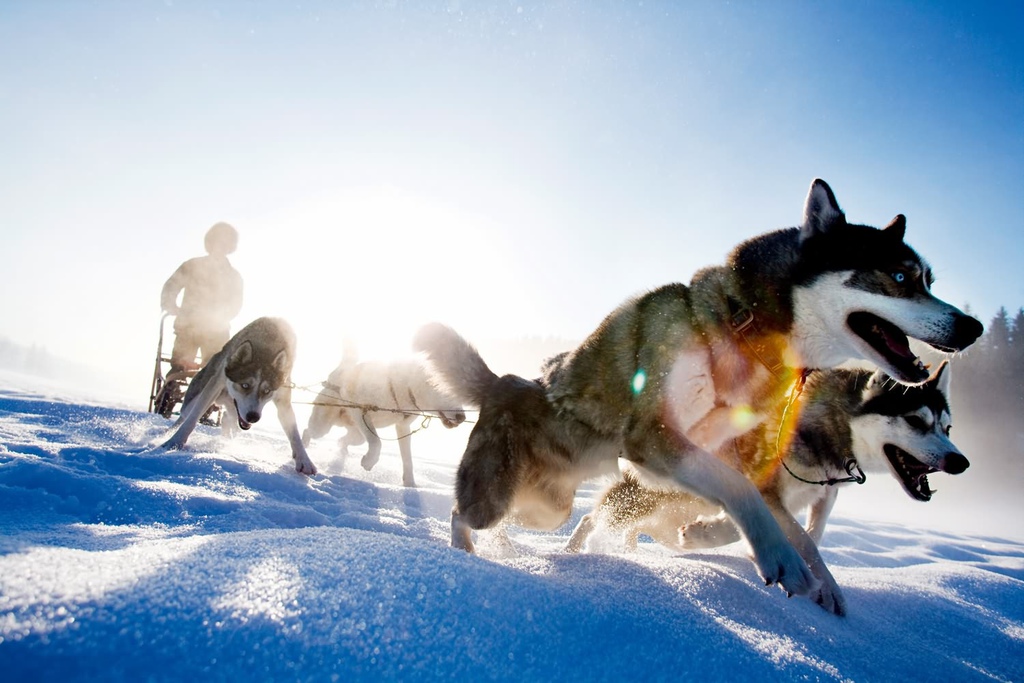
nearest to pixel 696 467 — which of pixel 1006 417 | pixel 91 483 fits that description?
pixel 91 483

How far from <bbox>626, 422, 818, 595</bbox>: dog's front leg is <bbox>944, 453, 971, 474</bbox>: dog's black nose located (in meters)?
2.53

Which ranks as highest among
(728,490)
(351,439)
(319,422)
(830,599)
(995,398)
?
(995,398)

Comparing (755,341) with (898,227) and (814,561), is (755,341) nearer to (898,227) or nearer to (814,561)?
(898,227)

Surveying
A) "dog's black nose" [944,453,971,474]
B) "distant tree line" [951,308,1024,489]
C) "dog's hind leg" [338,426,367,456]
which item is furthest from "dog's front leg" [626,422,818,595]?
"distant tree line" [951,308,1024,489]

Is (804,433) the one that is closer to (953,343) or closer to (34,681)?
(953,343)

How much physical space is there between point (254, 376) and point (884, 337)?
5.08 metres

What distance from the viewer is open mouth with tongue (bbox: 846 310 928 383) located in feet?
7.46

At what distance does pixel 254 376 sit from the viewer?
4930mm

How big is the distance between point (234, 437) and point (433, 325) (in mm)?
4944

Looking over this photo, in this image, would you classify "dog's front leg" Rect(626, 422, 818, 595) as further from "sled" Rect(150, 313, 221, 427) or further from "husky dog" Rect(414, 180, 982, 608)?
"sled" Rect(150, 313, 221, 427)

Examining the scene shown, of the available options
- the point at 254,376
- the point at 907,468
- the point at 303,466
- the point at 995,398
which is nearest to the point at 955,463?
the point at 907,468

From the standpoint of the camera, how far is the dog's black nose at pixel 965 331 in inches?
84.0

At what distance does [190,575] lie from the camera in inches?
40.7

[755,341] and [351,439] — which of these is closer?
[755,341]
